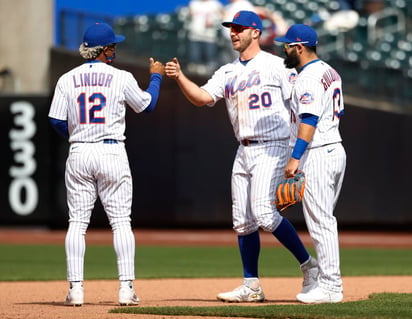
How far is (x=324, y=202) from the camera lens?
6.16 m

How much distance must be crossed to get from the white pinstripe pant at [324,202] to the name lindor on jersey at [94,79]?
1333 millimetres

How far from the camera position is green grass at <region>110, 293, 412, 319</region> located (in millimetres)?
5277

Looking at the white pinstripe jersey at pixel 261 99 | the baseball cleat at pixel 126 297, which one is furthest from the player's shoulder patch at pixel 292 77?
the baseball cleat at pixel 126 297

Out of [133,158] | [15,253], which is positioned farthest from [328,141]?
[133,158]

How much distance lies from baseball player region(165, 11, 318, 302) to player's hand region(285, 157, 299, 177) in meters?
0.34

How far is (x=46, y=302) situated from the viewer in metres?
6.58

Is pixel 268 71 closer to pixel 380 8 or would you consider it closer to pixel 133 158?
A: pixel 133 158

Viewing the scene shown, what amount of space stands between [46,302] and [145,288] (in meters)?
1.45

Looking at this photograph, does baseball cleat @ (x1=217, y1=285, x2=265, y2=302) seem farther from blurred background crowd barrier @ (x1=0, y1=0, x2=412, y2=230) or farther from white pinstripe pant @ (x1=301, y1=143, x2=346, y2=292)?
blurred background crowd barrier @ (x1=0, y1=0, x2=412, y2=230)

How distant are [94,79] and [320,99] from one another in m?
1.42

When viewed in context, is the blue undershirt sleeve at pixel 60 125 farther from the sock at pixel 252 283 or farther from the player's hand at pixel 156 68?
the sock at pixel 252 283

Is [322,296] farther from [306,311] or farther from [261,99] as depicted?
[261,99]

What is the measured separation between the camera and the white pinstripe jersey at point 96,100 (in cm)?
609

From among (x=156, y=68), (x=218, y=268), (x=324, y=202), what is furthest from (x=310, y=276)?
(x=218, y=268)
